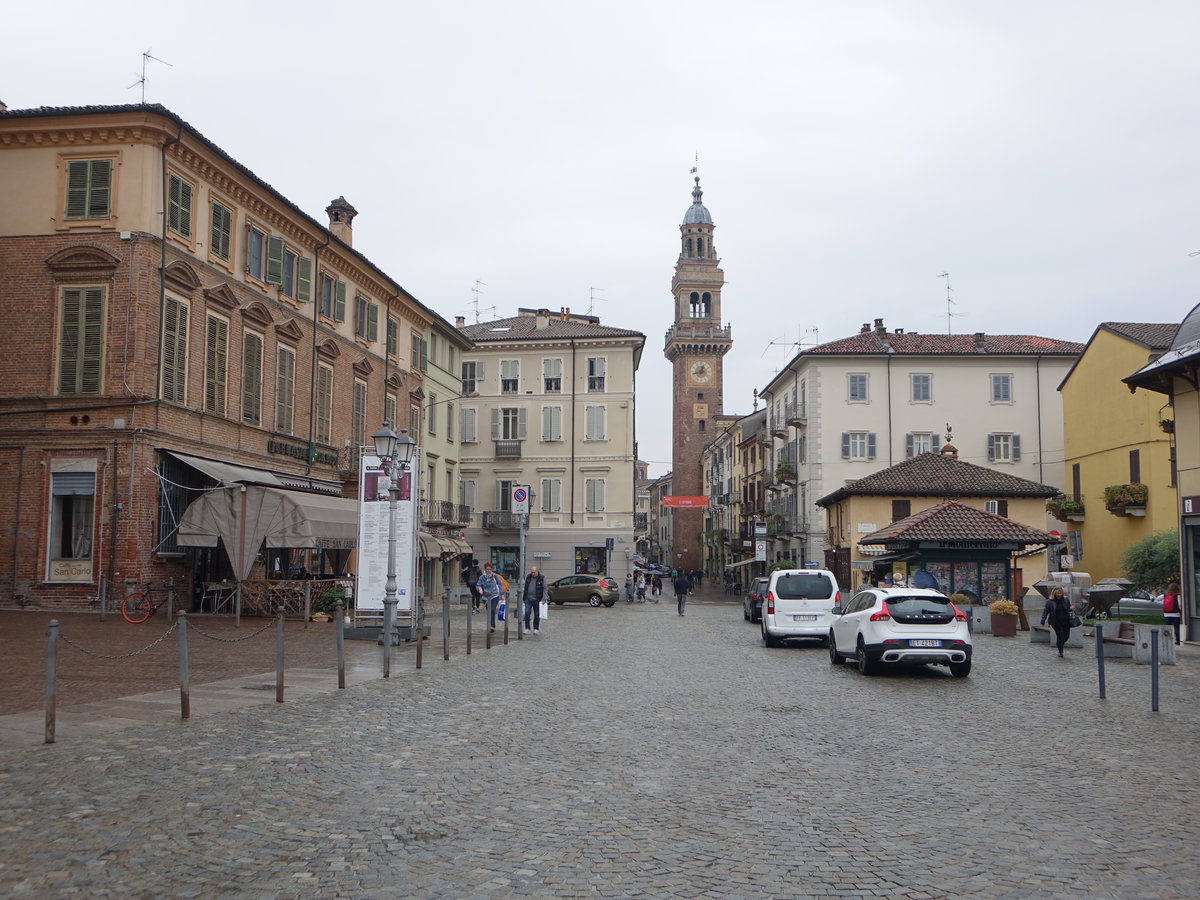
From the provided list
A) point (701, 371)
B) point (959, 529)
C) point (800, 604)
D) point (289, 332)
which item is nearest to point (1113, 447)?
point (959, 529)

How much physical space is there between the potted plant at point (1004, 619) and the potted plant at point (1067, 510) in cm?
2169

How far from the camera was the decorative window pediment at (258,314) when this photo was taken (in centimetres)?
3076

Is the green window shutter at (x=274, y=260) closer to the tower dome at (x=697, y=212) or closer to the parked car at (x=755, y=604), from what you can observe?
the parked car at (x=755, y=604)

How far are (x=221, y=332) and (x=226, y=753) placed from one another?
21646 mm

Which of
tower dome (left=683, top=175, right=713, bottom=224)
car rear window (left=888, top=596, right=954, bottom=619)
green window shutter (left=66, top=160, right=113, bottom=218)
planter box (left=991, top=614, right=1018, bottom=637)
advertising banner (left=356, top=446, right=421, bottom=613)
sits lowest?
planter box (left=991, top=614, right=1018, bottom=637)

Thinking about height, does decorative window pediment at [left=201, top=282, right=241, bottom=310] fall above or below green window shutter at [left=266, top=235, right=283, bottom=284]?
below

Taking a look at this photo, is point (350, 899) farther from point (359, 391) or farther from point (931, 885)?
point (359, 391)

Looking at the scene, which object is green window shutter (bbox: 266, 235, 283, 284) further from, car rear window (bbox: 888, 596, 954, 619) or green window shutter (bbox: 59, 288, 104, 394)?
car rear window (bbox: 888, 596, 954, 619)

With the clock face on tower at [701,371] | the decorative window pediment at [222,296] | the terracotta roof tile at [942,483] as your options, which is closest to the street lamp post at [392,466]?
the decorative window pediment at [222,296]

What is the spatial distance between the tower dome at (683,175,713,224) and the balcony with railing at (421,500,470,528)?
60.0 metres

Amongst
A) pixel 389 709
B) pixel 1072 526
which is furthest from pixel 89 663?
pixel 1072 526

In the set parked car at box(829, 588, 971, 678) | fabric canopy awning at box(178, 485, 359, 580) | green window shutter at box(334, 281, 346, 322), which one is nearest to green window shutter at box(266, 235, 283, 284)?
green window shutter at box(334, 281, 346, 322)

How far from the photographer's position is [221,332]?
2931 centimetres

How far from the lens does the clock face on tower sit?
101 m
